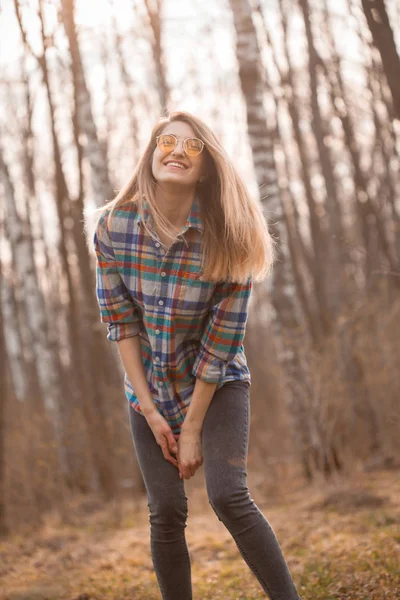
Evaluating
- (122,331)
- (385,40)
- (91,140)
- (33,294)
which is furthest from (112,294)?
(33,294)

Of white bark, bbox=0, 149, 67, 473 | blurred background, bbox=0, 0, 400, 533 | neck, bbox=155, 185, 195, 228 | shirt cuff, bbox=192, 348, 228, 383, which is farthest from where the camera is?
white bark, bbox=0, 149, 67, 473

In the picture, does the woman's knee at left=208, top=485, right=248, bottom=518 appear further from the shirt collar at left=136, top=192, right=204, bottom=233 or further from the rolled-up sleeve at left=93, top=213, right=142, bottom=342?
the shirt collar at left=136, top=192, right=204, bottom=233

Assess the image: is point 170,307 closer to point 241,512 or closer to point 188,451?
point 188,451

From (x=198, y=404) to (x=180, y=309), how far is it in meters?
0.42

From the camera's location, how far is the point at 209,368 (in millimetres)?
3051

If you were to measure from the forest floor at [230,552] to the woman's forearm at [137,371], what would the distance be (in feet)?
4.77

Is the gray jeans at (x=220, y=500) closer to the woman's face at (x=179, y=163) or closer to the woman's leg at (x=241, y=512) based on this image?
the woman's leg at (x=241, y=512)

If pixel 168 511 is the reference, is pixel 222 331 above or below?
above

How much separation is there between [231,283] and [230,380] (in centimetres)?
43

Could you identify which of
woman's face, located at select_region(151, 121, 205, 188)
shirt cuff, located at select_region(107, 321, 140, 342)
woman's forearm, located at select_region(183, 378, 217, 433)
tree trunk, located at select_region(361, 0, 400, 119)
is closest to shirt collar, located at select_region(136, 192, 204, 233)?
woman's face, located at select_region(151, 121, 205, 188)

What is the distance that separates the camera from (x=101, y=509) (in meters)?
Answer: 8.93

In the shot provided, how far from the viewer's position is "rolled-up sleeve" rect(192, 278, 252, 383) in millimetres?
3068

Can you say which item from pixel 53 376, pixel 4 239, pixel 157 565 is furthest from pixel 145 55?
pixel 157 565

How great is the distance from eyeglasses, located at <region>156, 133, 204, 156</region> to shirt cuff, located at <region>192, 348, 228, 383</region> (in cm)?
90
